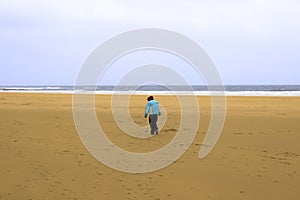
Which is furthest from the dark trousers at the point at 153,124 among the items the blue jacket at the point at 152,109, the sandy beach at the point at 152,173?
the sandy beach at the point at 152,173

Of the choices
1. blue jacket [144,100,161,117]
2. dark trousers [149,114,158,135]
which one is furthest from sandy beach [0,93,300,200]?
blue jacket [144,100,161,117]

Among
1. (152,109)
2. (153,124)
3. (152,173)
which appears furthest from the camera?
(152,109)

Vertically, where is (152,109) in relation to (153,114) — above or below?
above

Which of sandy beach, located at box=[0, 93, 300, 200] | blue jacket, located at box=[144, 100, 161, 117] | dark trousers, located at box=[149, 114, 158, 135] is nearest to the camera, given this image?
sandy beach, located at box=[0, 93, 300, 200]

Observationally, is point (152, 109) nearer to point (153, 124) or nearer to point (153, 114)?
point (153, 114)

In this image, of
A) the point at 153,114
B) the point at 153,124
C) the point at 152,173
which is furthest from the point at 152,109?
the point at 152,173

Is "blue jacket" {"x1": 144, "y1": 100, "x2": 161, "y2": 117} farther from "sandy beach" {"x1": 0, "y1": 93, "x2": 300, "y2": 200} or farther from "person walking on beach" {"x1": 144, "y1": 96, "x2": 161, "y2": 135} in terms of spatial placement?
"sandy beach" {"x1": 0, "y1": 93, "x2": 300, "y2": 200}

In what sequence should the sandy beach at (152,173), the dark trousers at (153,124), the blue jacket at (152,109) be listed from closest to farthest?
the sandy beach at (152,173) < the dark trousers at (153,124) < the blue jacket at (152,109)

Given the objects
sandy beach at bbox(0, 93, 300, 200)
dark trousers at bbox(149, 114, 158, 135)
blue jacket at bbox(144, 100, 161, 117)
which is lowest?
sandy beach at bbox(0, 93, 300, 200)

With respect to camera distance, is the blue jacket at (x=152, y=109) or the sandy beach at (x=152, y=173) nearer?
the sandy beach at (x=152, y=173)

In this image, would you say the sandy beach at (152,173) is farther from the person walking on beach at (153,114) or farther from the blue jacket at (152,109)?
the blue jacket at (152,109)

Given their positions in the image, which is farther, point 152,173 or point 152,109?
point 152,109

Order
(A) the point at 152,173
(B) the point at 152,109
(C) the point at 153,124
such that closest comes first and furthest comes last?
(A) the point at 152,173 < (C) the point at 153,124 < (B) the point at 152,109

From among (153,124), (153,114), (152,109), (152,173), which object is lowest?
(152,173)
